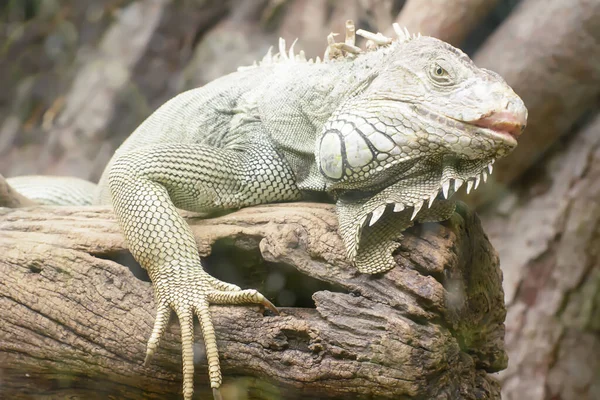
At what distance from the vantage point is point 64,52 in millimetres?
6301

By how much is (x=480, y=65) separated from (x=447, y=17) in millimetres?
562

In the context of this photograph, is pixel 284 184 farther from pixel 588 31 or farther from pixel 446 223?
pixel 588 31

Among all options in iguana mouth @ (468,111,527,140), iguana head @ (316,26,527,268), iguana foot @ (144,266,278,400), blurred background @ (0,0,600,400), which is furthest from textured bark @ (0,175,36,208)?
iguana mouth @ (468,111,527,140)

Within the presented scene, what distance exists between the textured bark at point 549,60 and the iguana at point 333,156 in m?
2.30

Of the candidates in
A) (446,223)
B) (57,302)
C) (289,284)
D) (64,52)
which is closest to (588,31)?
(446,223)

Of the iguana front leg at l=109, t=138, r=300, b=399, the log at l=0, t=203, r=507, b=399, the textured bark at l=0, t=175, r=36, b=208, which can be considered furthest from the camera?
the textured bark at l=0, t=175, r=36, b=208

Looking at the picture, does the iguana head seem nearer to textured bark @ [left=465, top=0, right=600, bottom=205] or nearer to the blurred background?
the blurred background

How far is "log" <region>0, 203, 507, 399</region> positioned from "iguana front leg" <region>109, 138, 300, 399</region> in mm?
91

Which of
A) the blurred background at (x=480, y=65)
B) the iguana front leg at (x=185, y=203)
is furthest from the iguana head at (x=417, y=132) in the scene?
the blurred background at (x=480, y=65)

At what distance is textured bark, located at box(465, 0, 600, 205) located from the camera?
508 centimetres

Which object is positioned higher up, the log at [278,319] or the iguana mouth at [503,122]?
the iguana mouth at [503,122]

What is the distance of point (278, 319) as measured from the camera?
286cm

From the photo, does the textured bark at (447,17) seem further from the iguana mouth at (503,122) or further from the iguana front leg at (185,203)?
the iguana mouth at (503,122)

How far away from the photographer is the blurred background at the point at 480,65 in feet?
17.3
